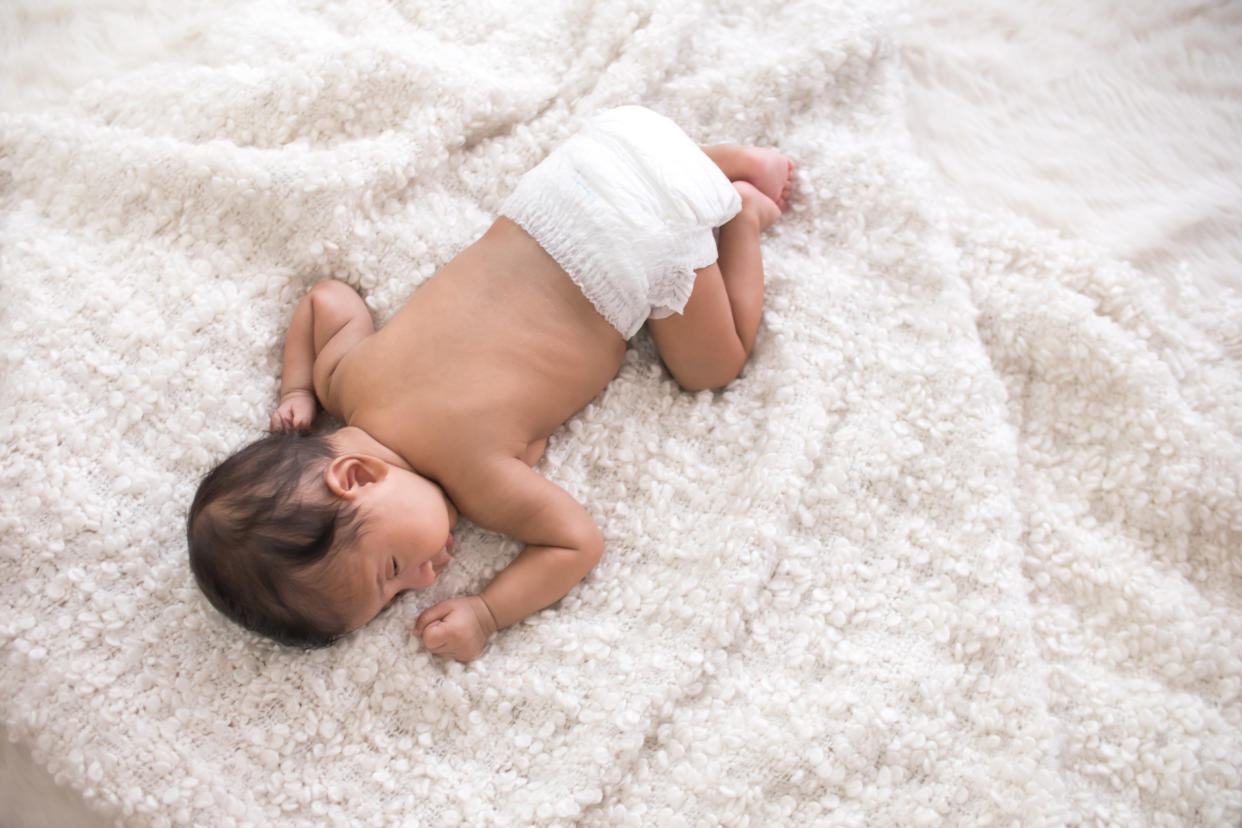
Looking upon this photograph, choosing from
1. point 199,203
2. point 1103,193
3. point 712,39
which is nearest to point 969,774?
point 1103,193

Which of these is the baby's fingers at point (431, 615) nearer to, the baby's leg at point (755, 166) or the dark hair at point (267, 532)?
the dark hair at point (267, 532)

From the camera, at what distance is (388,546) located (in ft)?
3.53

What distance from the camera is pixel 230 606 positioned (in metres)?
1.06

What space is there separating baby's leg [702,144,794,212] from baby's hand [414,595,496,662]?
691 mm

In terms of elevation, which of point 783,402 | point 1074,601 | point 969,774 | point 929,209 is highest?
point 929,209

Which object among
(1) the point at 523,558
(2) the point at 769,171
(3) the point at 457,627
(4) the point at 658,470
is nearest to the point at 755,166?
(2) the point at 769,171

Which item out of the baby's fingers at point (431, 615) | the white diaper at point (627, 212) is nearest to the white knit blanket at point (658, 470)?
the baby's fingers at point (431, 615)

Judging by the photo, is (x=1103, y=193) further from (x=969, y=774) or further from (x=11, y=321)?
(x=11, y=321)

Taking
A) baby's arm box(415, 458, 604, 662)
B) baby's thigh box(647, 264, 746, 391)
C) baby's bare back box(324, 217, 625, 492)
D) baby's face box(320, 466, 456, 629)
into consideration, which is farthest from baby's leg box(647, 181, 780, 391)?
baby's face box(320, 466, 456, 629)

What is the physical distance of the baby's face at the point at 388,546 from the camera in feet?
3.44

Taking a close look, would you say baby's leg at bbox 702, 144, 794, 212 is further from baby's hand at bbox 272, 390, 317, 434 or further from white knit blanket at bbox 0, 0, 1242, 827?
baby's hand at bbox 272, 390, 317, 434

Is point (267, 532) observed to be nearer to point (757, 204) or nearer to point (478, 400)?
point (478, 400)

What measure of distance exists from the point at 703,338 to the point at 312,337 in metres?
0.54

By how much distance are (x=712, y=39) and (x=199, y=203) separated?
0.81m
